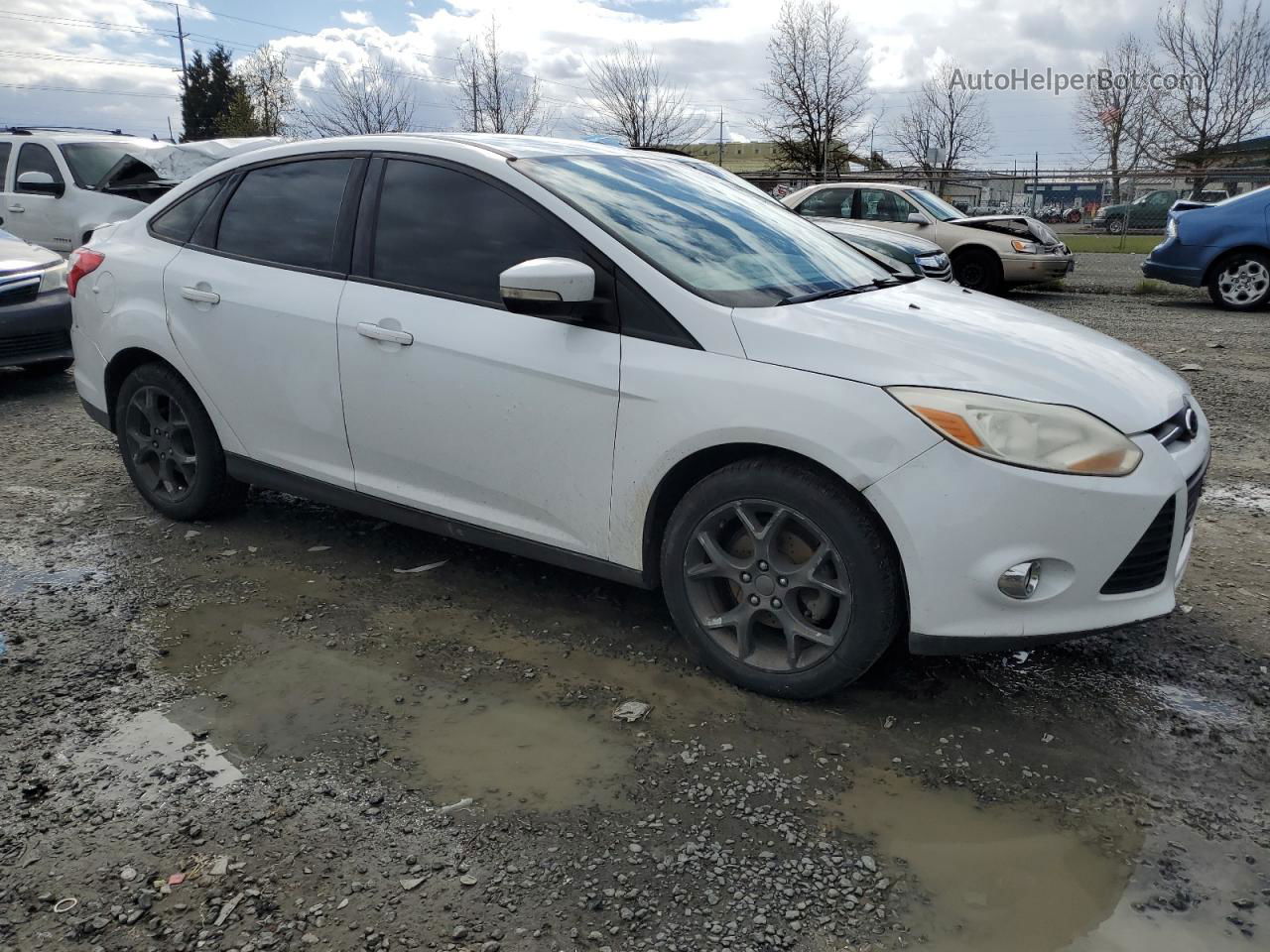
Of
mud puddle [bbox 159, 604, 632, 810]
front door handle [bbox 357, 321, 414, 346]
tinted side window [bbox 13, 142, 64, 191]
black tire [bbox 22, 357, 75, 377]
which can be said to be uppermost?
tinted side window [bbox 13, 142, 64, 191]

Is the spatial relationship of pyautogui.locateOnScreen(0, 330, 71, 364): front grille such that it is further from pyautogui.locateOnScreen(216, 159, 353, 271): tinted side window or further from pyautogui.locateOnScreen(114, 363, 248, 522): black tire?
pyautogui.locateOnScreen(216, 159, 353, 271): tinted side window

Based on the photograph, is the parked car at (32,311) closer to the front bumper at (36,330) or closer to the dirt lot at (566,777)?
the front bumper at (36,330)

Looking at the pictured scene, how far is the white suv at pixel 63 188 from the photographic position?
1105cm

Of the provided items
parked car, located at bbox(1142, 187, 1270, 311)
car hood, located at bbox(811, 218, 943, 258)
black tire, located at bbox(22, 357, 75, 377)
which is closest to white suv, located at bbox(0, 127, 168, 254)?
black tire, located at bbox(22, 357, 75, 377)

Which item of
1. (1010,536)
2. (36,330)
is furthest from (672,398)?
(36,330)

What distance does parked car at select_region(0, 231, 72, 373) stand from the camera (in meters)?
7.61

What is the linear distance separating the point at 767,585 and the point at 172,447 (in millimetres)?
Result: 2917

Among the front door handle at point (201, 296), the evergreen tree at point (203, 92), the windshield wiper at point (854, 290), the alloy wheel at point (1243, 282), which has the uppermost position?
the evergreen tree at point (203, 92)

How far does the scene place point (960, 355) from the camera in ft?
9.74

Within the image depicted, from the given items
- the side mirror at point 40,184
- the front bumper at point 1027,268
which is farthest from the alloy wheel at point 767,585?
the front bumper at point 1027,268

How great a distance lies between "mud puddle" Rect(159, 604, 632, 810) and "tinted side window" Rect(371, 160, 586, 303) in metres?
1.31

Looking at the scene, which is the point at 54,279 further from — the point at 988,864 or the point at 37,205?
the point at 988,864

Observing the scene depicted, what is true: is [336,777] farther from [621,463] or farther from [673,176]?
[673,176]

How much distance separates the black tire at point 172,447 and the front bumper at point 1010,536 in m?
2.99
